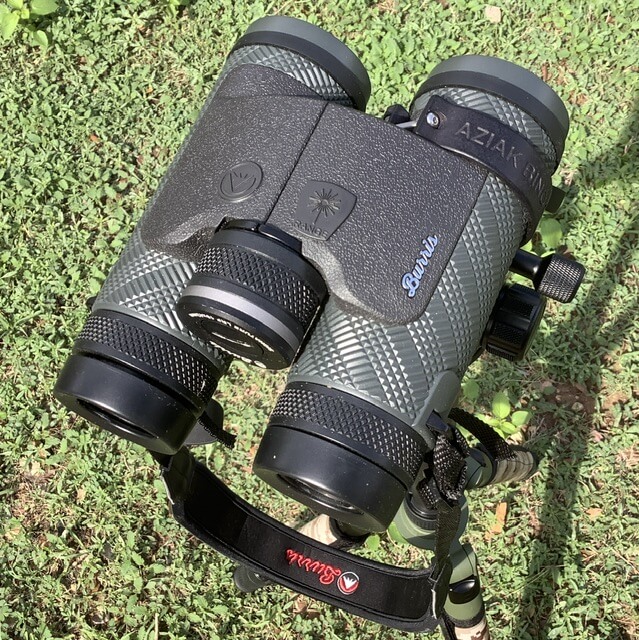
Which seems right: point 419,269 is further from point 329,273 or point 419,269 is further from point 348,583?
point 348,583

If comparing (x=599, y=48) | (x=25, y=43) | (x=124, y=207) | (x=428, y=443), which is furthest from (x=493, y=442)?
(x=25, y=43)

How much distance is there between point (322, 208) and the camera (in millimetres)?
1344

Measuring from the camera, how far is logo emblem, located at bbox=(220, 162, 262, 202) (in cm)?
137

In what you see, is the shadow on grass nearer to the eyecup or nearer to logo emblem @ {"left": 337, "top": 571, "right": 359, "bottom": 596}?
logo emblem @ {"left": 337, "top": 571, "right": 359, "bottom": 596}

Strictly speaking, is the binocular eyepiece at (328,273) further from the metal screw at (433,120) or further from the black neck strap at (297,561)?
the black neck strap at (297,561)

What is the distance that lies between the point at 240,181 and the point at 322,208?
0.52 ft

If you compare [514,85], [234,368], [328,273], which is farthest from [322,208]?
[234,368]

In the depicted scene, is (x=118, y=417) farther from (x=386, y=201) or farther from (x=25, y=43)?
(x=25, y=43)

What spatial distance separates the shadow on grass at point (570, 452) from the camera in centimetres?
246

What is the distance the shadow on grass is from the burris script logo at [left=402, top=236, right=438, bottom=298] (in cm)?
146

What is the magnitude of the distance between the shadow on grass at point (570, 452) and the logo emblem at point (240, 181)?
163 centimetres

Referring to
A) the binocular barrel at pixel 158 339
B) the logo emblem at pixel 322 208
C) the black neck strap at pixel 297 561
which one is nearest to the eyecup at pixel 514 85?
the binocular barrel at pixel 158 339

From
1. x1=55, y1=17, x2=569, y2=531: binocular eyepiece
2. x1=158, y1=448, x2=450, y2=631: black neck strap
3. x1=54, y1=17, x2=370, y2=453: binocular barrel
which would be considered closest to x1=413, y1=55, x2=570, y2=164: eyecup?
x1=55, y1=17, x2=569, y2=531: binocular eyepiece

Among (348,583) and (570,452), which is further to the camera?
(570,452)
